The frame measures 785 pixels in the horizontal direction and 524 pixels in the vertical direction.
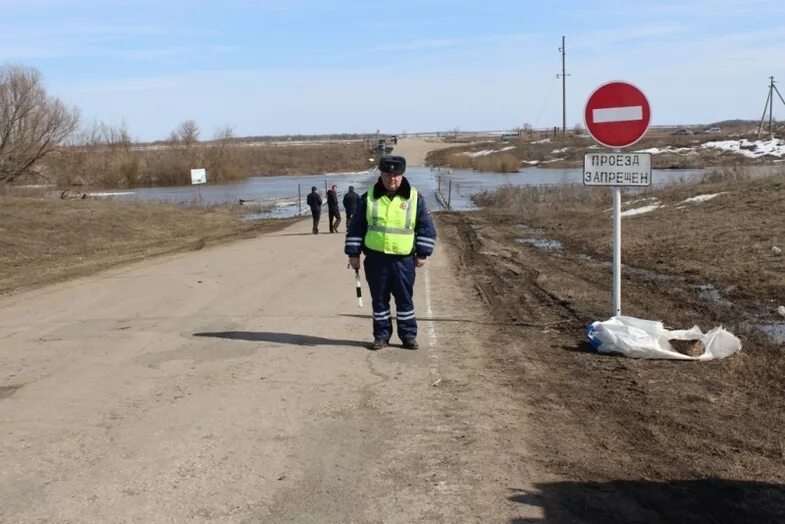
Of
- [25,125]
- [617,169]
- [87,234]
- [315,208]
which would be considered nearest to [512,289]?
[617,169]

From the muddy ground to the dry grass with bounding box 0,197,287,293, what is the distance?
8.88 m

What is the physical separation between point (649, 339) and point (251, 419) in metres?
3.92

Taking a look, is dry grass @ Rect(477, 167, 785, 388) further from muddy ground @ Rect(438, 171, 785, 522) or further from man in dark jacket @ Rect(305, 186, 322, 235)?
man in dark jacket @ Rect(305, 186, 322, 235)

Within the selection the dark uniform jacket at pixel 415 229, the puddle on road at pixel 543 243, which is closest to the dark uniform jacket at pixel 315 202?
the puddle on road at pixel 543 243

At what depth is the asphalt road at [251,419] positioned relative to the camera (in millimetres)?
4559

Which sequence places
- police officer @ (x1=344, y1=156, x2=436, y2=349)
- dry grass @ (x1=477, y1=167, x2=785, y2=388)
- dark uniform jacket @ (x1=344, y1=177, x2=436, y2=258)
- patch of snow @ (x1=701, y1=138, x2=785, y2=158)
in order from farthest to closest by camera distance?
patch of snow @ (x1=701, y1=138, x2=785, y2=158)
dry grass @ (x1=477, y1=167, x2=785, y2=388)
dark uniform jacket @ (x1=344, y1=177, x2=436, y2=258)
police officer @ (x1=344, y1=156, x2=436, y2=349)

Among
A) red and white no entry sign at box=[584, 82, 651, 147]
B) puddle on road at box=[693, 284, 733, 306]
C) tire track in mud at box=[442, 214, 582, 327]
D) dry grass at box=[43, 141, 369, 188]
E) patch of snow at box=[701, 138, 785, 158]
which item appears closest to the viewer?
red and white no entry sign at box=[584, 82, 651, 147]

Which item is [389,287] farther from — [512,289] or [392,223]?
[512,289]

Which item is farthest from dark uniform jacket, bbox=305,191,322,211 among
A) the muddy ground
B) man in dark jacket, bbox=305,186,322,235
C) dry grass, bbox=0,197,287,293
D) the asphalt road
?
the asphalt road

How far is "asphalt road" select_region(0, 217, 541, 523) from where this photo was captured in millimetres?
4559

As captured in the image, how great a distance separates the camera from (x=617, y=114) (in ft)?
27.5

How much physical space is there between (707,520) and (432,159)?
9594cm

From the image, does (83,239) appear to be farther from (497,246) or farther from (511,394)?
(511,394)

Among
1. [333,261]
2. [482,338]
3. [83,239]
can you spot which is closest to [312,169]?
[83,239]
